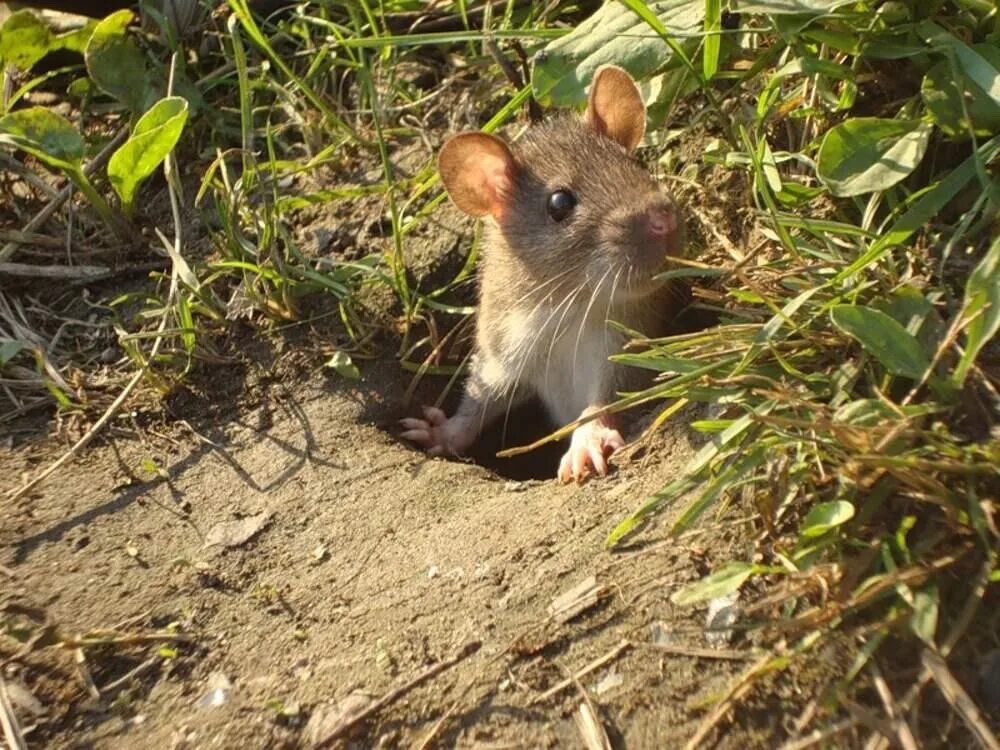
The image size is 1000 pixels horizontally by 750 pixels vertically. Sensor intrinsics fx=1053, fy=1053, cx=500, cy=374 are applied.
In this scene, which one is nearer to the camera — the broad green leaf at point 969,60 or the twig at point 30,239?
the broad green leaf at point 969,60

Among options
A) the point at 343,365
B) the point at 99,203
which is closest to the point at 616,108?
the point at 343,365

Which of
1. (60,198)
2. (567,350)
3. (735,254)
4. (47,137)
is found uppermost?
(47,137)

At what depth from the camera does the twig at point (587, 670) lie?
2486 mm

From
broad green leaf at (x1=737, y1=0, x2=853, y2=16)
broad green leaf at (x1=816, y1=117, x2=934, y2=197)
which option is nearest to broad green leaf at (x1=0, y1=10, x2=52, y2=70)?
broad green leaf at (x1=737, y1=0, x2=853, y2=16)

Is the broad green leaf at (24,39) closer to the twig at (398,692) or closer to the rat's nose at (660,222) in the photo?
the rat's nose at (660,222)

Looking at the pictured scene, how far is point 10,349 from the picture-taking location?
3.92 meters

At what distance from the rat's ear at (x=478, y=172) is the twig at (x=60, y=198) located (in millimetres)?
1565

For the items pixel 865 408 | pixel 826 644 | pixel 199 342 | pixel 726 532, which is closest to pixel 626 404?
pixel 726 532

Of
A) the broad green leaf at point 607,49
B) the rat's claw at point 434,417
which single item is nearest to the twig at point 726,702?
the broad green leaf at point 607,49

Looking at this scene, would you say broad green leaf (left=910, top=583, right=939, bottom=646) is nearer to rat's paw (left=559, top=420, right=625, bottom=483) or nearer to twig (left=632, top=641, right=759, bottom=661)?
twig (left=632, top=641, right=759, bottom=661)

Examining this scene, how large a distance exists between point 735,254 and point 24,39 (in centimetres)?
326

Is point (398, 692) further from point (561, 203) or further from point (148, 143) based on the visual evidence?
point (148, 143)

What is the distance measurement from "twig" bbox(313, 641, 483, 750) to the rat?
0.96 metres

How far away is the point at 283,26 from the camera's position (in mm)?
4703
